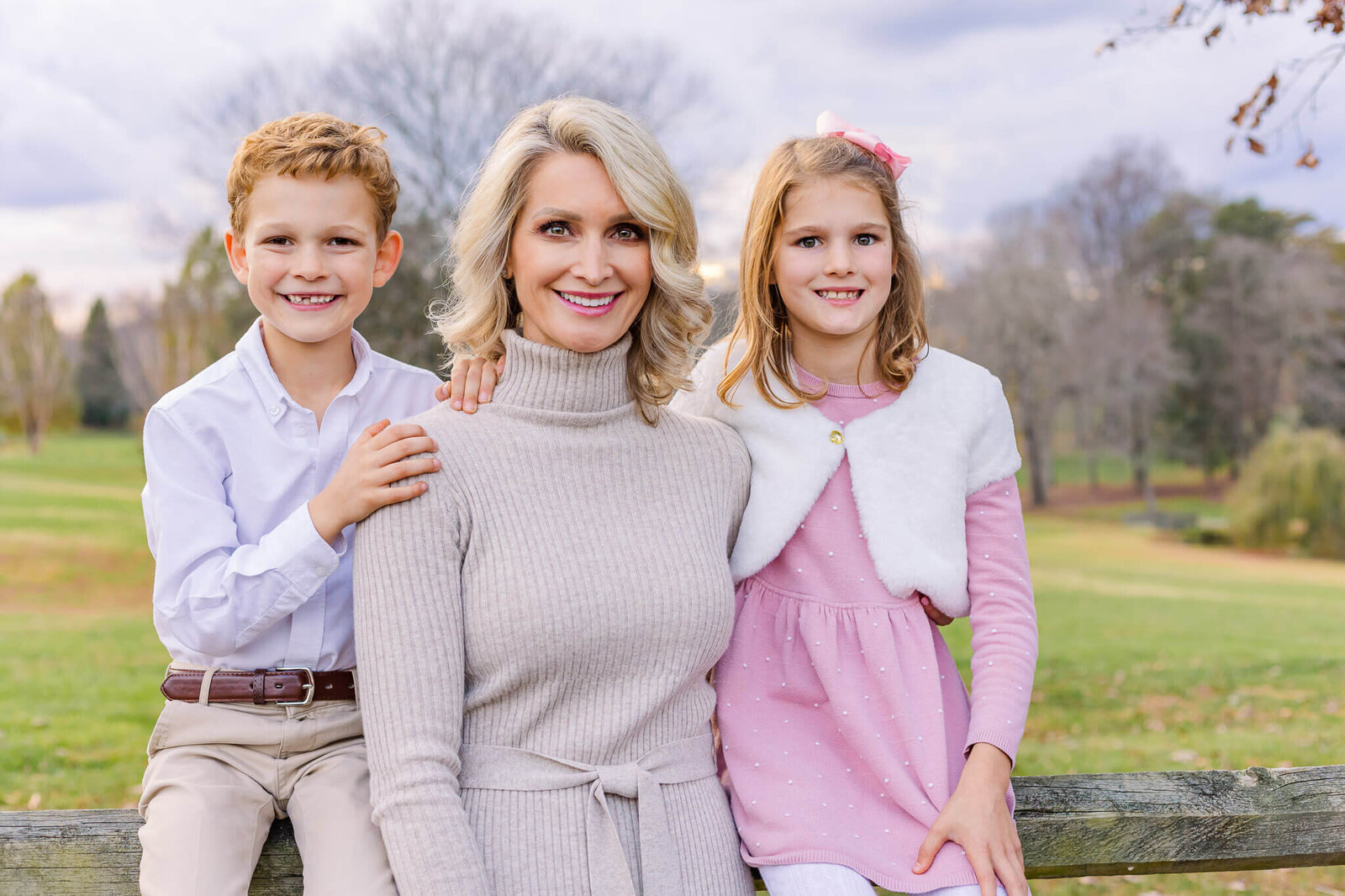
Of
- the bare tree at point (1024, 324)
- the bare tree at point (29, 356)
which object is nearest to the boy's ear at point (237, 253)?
the bare tree at point (1024, 324)

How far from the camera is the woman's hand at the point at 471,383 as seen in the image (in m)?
1.99

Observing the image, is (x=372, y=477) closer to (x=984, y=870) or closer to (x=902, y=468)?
(x=902, y=468)

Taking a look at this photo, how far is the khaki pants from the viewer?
179 centimetres

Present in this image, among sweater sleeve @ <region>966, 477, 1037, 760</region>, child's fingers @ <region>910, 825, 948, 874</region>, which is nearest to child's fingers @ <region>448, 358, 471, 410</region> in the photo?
sweater sleeve @ <region>966, 477, 1037, 760</region>

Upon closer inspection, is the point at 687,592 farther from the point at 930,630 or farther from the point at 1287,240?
the point at 1287,240

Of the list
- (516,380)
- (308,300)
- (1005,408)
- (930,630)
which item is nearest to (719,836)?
(930,630)

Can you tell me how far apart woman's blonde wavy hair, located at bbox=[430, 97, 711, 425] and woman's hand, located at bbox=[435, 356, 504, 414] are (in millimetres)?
36

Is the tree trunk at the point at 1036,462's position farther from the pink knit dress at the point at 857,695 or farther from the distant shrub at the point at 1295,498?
the pink knit dress at the point at 857,695

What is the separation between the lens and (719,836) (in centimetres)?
193

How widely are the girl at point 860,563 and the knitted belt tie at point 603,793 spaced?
24 centimetres

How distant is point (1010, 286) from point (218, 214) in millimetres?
19785

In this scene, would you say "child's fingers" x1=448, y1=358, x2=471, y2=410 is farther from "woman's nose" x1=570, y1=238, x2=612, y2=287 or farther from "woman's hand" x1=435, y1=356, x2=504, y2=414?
"woman's nose" x1=570, y1=238, x2=612, y2=287

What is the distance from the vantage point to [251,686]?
1.97 metres

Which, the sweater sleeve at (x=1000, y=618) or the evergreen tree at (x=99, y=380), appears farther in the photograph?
the evergreen tree at (x=99, y=380)
